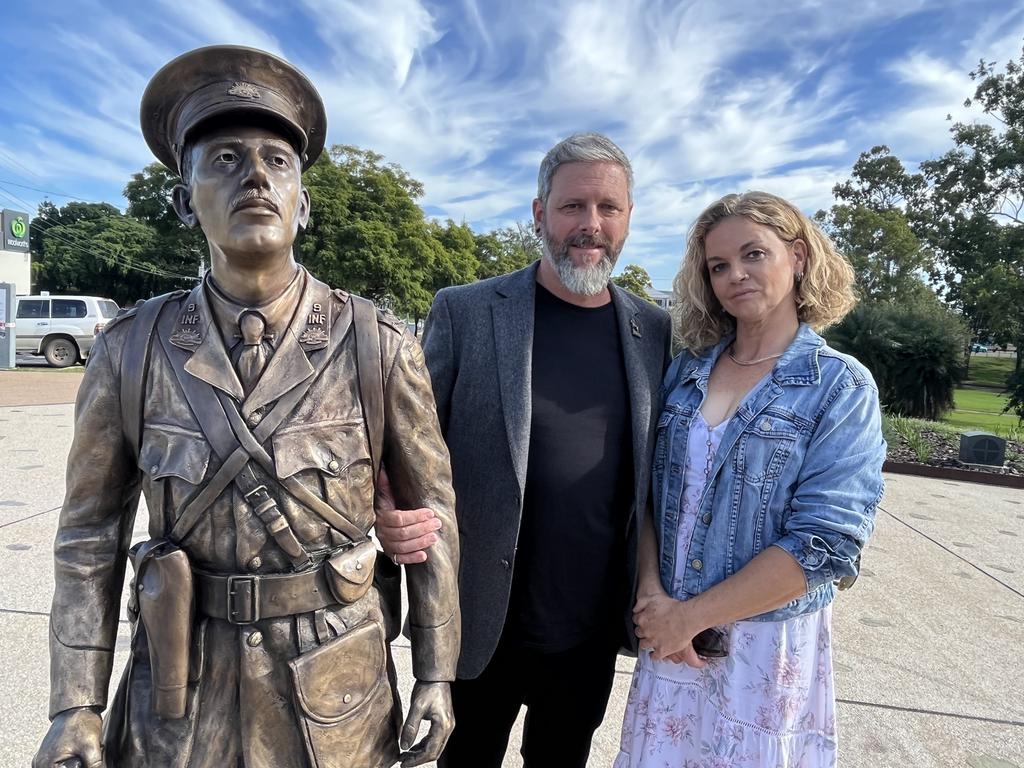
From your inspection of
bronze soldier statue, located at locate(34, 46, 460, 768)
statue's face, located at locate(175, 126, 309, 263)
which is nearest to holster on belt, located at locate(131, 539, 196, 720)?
bronze soldier statue, located at locate(34, 46, 460, 768)

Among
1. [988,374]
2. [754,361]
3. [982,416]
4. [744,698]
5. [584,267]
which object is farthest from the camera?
[988,374]

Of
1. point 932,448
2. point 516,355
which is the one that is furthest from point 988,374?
point 516,355

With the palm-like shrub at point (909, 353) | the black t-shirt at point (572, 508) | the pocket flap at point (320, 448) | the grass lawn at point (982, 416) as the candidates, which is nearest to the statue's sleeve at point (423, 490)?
the pocket flap at point (320, 448)

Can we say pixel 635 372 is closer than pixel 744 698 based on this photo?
No

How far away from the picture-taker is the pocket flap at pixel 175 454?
4.04 ft

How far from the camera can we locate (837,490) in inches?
67.1

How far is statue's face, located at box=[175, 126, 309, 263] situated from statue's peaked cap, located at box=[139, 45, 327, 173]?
5 centimetres

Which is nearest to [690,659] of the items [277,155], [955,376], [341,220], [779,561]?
[779,561]

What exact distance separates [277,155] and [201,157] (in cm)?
14

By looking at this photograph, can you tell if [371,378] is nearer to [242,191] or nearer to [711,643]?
[242,191]

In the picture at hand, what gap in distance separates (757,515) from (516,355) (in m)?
0.88

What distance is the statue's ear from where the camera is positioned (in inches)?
53.8

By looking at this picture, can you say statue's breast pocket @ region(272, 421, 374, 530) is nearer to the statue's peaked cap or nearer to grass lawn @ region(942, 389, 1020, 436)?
the statue's peaked cap

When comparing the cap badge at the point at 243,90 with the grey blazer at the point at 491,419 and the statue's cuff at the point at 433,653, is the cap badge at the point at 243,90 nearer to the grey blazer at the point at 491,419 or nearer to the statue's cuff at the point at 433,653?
the grey blazer at the point at 491,419
